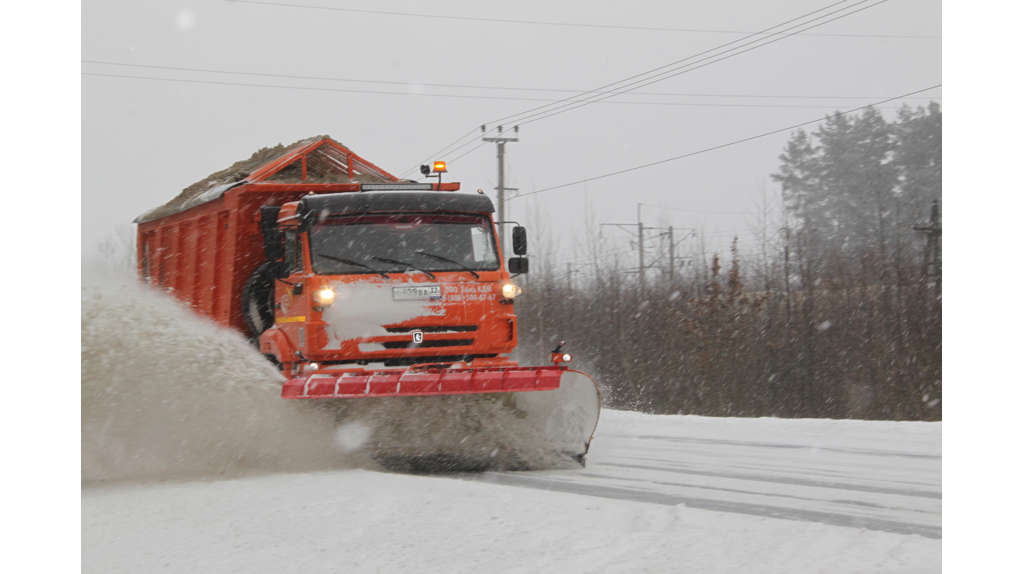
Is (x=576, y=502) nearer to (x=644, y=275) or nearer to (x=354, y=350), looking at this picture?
(x=354, y=350)

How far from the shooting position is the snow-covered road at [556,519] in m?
4.59

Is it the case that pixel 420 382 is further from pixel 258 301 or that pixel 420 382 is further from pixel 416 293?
pixel 258 301

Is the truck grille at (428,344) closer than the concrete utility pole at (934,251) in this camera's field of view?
Yes

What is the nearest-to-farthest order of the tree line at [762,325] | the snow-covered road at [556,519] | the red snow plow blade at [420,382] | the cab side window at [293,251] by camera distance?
the snow-covered road at [556,519], the red snow plow blade at [420,382], the cab side window at [293,251], the tree line at [762,325]

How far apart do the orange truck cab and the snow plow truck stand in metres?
0.01

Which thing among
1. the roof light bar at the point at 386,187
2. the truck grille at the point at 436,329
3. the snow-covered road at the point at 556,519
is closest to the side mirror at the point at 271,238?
the roof light bar at the point at 386,187

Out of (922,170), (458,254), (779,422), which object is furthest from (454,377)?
(922,170)

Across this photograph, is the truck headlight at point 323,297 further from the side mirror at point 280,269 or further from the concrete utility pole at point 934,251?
the concrete utility pole at point 934,251

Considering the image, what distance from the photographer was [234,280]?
9.51 m

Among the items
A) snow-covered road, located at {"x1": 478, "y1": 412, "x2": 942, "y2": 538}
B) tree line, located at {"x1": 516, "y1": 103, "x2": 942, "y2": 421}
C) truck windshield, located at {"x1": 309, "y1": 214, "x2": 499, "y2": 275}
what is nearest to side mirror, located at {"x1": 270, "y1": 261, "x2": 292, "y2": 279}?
truck windshield, located at {"x1": 309, "y1": 214, "x2": 499, "y2": 275}

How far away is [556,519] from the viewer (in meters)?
5.47

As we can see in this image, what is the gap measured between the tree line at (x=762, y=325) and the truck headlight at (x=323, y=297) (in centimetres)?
1415

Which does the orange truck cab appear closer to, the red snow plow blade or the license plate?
the license plate

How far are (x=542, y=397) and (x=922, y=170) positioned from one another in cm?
3657
